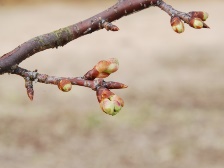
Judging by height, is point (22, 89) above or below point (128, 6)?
above

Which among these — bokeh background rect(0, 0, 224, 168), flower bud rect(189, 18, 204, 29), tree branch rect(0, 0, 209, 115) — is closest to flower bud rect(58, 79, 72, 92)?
tree branch rect(0, 0, 209, 115)

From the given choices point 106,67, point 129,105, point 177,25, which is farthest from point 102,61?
point 129,105

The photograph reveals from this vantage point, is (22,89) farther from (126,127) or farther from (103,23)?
(103,23)

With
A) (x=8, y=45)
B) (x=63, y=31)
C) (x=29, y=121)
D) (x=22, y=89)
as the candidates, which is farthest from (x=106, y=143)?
(x=63, y=31)

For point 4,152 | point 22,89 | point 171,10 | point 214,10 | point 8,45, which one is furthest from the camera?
point 214,10

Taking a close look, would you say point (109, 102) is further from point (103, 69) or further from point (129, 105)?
point (129, 105)

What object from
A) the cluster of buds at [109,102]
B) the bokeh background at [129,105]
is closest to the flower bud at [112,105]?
the cluster of buds at [109,102]
